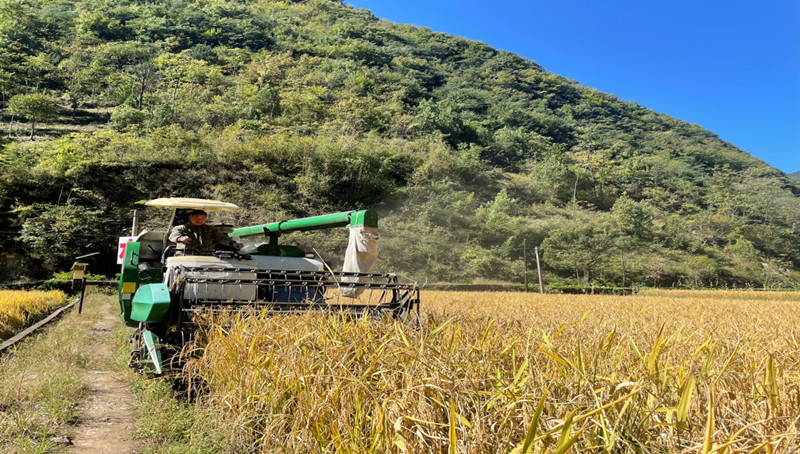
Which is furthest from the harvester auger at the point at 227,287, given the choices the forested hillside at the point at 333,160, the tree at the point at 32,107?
the tree at the point at 32,107

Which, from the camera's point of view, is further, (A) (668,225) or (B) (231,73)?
(B) (231,73)

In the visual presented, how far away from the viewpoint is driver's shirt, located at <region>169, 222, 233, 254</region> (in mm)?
5973

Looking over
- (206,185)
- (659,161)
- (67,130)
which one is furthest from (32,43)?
(659,161)

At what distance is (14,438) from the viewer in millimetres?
3158

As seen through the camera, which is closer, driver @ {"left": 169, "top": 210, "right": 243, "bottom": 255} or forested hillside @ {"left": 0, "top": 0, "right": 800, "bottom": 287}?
driver @ {"left": 169, "top": 210, "right": 243, "bottom": 255}

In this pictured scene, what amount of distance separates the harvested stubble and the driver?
2.40 meters

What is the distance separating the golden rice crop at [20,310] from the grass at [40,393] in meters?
1.86

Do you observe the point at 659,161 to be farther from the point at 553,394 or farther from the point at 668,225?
the point at 553,394

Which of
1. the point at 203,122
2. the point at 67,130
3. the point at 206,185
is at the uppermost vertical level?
the point at 203,122

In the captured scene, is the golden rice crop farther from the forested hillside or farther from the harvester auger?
the forested hillside

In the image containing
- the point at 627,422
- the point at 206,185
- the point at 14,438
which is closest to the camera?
the point at 627,422

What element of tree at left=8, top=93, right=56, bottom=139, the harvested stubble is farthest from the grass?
tree at left=8, top=93, right=56, bottom=139

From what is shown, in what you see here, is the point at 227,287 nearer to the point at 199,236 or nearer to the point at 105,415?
the point at 105,415

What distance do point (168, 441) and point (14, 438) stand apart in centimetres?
99
